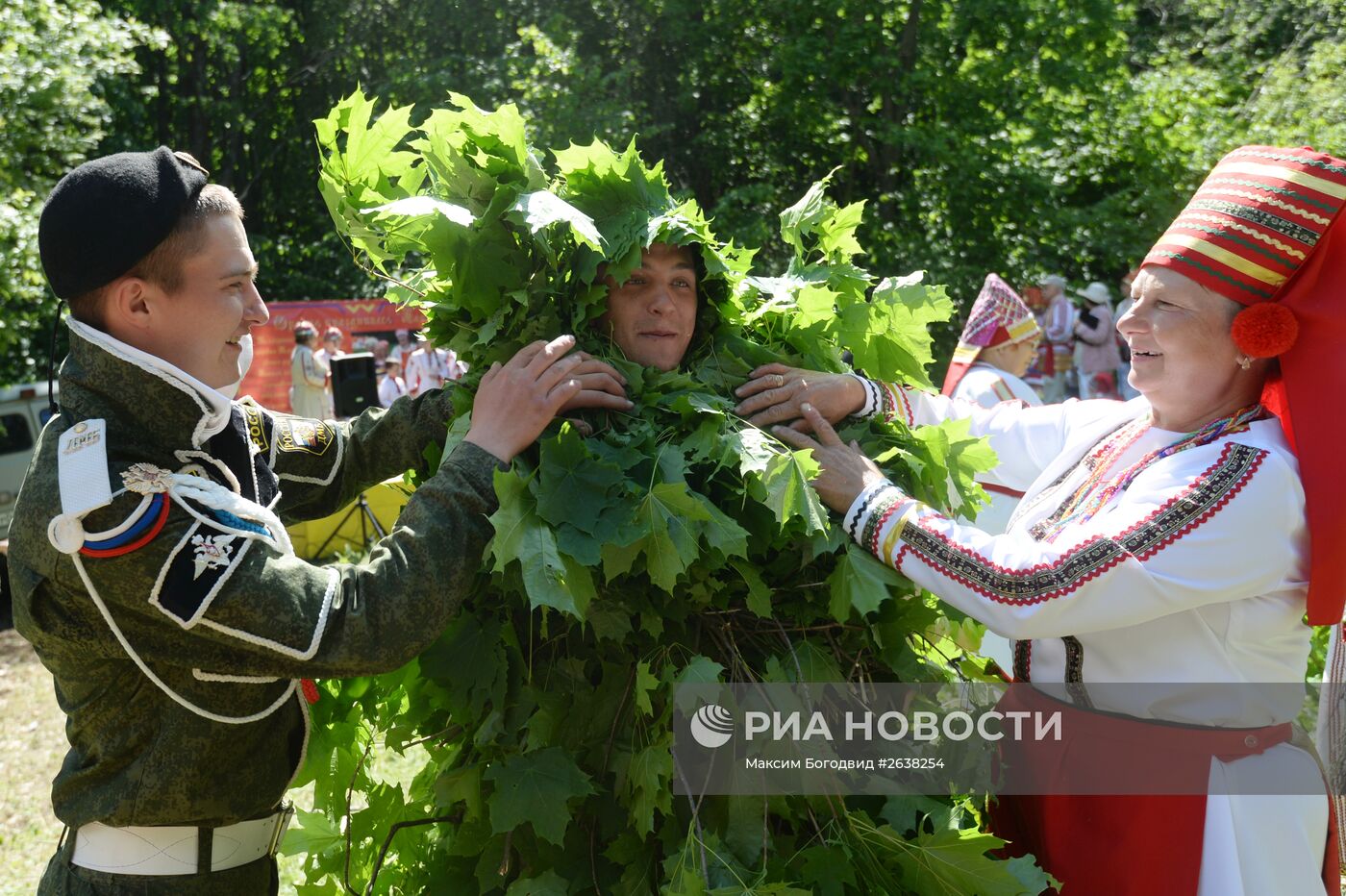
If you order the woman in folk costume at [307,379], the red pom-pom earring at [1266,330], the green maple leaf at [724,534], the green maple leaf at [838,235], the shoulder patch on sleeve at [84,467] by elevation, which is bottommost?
the woman in folk costume at [307,379]

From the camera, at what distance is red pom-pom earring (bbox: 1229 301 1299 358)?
213 cm

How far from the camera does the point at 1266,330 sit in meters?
2.14

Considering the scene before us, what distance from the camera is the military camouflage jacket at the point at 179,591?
6.12 ft

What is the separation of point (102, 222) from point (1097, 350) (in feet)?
40.3

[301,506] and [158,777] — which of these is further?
[301,506]

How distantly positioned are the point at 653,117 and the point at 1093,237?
635 centimetres

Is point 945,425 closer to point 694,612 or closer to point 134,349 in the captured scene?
point 694,612

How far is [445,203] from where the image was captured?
Answer: 87.1 inches

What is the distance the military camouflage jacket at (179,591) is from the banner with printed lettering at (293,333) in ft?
34.4

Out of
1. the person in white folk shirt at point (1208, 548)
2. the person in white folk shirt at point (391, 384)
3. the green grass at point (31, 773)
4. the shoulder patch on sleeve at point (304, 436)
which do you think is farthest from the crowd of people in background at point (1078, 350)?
the shoulder patch on sleeve at point (304, 436)

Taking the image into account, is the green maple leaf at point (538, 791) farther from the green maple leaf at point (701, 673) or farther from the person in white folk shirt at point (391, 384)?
the person in white folk shirt at point (391, 384)

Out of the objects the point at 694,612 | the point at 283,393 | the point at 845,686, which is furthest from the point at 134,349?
the point at 283,393

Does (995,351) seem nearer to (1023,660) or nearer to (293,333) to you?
(1023,660)

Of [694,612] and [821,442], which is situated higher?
[821,442]
